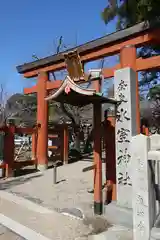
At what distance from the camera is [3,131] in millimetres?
10477

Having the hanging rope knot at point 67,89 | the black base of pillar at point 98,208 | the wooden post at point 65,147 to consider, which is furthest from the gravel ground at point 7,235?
the wooden post at point 65,147

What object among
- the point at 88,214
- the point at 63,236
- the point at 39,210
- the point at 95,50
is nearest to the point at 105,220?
the point at 88,214

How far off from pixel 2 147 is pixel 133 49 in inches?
258

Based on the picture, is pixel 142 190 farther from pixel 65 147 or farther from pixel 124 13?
pixel 65 147

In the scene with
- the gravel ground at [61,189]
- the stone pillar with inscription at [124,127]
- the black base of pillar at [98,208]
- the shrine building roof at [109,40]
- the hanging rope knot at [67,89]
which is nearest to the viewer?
the hanging rope knot at [67,89]

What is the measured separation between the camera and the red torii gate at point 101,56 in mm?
7941

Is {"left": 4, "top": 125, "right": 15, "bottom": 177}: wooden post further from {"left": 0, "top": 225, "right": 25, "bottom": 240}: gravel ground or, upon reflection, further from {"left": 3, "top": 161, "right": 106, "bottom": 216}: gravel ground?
{"left": 0, "top": 225, "right": 25, "bottom": 240}: gravel ground

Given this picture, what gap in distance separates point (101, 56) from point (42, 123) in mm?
4064

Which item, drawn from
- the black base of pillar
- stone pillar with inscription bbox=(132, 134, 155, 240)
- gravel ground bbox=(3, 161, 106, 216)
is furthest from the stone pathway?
stone pillar with inscription bbox=(132, 134, 155, 240)

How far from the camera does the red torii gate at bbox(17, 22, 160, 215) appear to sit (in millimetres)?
7941

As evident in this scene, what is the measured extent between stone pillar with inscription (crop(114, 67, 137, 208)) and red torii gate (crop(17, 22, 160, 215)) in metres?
0.48

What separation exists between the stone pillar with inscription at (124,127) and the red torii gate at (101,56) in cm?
48

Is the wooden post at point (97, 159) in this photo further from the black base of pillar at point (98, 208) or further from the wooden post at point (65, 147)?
the wooden post at point (65, 147)

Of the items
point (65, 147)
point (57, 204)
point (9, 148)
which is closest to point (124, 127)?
point (57, 204)
